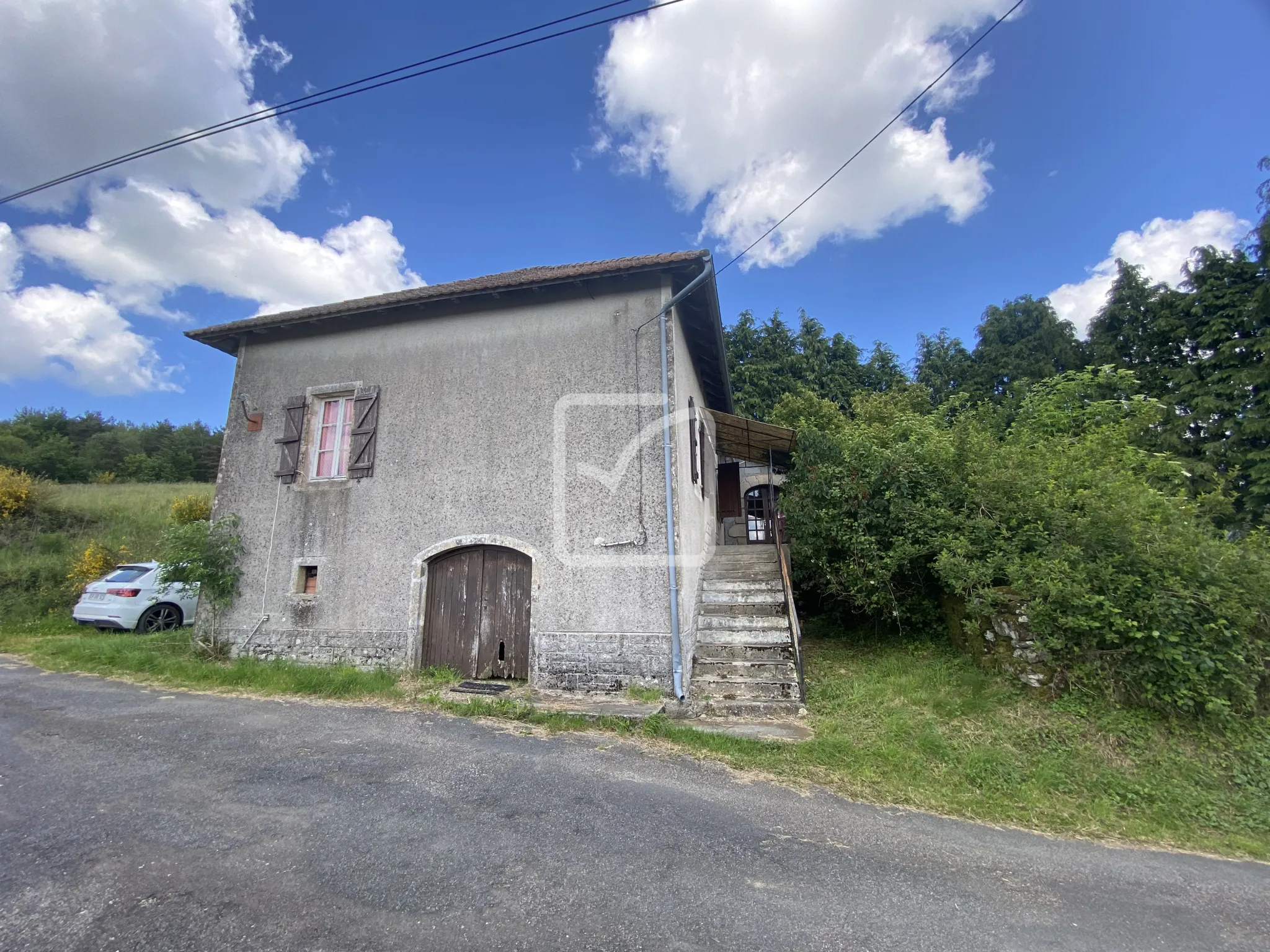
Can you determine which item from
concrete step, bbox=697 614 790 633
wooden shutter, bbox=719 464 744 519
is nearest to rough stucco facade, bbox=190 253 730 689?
concrete step, bbox=697 614 790 633

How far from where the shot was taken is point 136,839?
10.6ft

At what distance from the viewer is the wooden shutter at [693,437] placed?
8.69 meters

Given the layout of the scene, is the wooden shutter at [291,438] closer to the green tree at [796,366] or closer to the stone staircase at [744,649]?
the stone staircase at [744,649]

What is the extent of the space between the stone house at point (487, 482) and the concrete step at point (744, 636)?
3.7 inches

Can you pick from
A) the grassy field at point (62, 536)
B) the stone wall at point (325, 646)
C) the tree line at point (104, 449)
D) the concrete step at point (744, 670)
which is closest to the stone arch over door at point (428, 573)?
the stone wall at point (325, 646)

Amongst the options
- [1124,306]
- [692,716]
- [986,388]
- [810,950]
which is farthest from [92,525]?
[1124,306]

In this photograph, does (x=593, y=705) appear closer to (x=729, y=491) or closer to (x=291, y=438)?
(x=291, y=438)

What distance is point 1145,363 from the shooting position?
16.6 metres

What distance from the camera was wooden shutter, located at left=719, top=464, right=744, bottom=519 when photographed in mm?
14820

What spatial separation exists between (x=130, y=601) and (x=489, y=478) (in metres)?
7.19

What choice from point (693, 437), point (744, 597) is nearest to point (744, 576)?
point (744, 597)

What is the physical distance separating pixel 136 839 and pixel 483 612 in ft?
14.1

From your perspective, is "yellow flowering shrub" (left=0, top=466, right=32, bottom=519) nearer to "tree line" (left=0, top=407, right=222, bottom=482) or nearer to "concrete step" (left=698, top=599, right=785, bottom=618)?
"tree line" (left=0, top=407, right=222, bottom=482)

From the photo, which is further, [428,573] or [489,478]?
[428,573]
